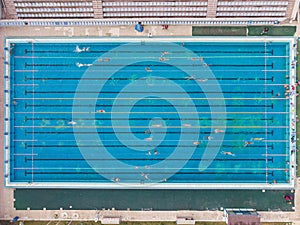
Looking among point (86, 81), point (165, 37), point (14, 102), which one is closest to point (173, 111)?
point (165, 37)

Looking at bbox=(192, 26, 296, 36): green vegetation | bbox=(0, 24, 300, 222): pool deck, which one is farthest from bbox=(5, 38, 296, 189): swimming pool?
bbox=(192, 26, 296, 36): green vegetation

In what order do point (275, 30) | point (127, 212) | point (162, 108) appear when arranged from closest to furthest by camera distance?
point (275, 30)
point (162, 108)
point (127, 212)

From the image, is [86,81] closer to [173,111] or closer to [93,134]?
[93,134]

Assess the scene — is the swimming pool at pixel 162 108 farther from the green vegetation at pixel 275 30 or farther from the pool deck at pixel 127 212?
the green vegetation at pixel 275 30

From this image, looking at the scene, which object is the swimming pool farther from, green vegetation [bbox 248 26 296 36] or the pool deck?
green vegetation [bbox 248 26 296 36]

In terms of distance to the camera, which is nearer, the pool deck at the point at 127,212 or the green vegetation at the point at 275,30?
the green vegetation at the point at 275,30

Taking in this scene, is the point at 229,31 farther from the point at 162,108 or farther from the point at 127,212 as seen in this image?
the point at 127,212

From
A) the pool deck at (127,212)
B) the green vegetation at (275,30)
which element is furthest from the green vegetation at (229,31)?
the pool deck at (127,212)

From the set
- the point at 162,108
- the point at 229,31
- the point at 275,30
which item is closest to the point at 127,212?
the point at 162,108
